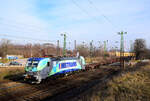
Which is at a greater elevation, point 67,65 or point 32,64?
point 32,64

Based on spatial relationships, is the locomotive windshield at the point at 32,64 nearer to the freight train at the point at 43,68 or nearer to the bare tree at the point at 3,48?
the freight train at the point at 43,68

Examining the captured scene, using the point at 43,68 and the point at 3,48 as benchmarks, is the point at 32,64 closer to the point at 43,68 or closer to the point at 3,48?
the point at 43,68

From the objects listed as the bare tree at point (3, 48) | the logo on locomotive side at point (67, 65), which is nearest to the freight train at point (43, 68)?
the logo on locomotive side at point (67, 65)

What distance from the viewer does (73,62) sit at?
22984mm

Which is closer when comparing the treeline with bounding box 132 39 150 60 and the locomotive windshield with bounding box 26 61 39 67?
the locomotive windshield with bounding box 26 61 39 67

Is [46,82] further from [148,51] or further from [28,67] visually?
[148,51]

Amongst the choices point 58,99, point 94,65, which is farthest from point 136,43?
point 58,99

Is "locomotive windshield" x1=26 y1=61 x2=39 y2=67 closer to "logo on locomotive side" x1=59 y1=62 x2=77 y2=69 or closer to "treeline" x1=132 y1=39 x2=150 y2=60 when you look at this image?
"logo on locomotive side" x1=59 y1=62 x2=77 y2=69

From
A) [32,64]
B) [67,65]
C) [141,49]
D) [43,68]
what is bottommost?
[67,65]

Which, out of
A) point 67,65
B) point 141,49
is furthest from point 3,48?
point 141,49

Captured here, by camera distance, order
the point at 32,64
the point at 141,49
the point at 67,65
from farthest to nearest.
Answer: the point at 141,49 → the point at 67,65 → the point at 32,64

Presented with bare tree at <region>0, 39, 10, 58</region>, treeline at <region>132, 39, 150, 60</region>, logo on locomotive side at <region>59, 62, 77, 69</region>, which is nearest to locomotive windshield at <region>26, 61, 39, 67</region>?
logo on locomotive side at <region>59, 62, 77, 69</region>

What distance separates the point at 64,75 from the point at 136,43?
68.9 metres

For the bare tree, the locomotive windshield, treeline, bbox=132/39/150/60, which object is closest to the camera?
the locomotive windshield
